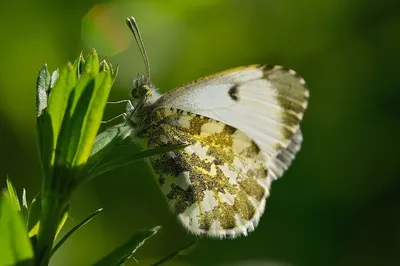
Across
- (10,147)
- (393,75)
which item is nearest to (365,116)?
(393,75)

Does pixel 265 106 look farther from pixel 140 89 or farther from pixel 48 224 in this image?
pixel 48 224

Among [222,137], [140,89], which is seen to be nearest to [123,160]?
[140,89]

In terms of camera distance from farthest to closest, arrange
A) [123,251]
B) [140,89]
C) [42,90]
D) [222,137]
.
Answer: [222,137] < [140,89] < [42,90] < [123,251]

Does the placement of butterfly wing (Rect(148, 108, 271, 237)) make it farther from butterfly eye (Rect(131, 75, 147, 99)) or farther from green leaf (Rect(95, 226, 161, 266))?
green leaf (Rect(95, 226, 161, 266))

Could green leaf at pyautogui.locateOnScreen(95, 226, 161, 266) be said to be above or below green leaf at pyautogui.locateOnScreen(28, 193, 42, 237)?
above

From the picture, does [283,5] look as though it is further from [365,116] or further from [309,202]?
[309,202]

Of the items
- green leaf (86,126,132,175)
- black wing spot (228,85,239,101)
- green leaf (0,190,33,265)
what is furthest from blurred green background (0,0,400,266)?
green leaf (0,190,33,265)

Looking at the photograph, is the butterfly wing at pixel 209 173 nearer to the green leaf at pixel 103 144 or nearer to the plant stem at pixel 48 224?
the green leaf at pixel 103 144
